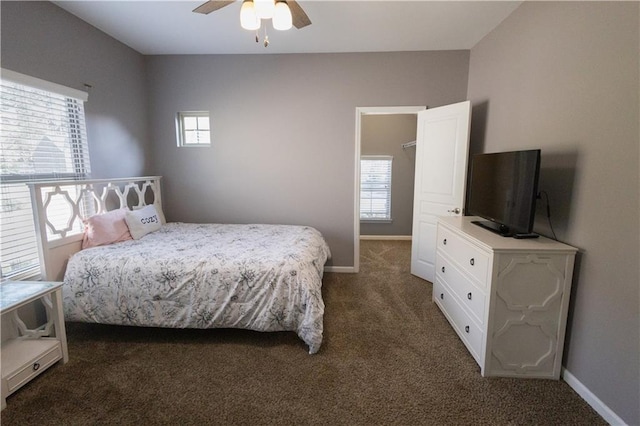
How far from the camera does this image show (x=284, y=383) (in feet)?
6.23

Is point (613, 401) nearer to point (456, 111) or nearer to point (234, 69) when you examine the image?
point (456, 111)

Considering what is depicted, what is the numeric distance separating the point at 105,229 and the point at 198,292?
1222 mm

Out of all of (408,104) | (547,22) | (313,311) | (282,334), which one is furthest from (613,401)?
(408,104)

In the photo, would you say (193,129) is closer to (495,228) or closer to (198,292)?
(198,292)

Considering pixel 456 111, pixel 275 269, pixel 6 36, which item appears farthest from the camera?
pixel 456 111

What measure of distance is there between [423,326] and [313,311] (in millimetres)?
1051

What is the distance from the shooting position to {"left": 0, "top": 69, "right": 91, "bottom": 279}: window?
2102 mm

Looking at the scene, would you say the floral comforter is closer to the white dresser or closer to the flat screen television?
the white dresser

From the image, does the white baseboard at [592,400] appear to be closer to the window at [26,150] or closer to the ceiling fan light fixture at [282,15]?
the ceiling fan light fixture at [282,15]

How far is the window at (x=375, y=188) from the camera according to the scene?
17.6 feet

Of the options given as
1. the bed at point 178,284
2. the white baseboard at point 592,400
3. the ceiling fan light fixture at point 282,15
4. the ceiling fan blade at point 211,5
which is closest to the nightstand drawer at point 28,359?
the bed at point 178,284

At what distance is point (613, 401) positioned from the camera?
1586 mm

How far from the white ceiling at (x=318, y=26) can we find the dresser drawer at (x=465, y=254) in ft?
6.22

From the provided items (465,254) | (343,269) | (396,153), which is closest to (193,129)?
(343,269)
